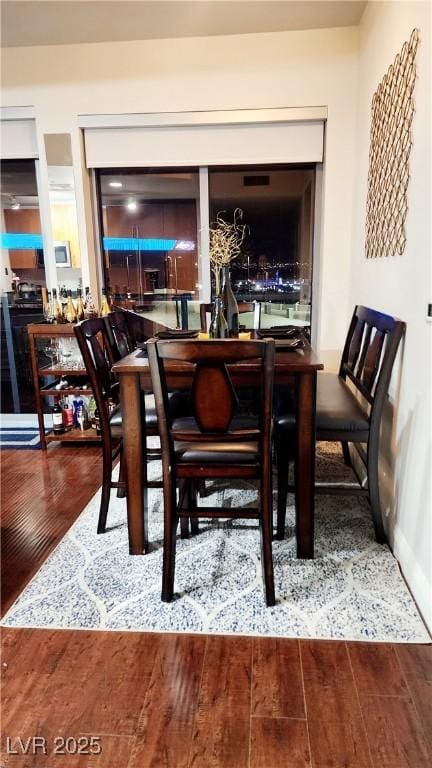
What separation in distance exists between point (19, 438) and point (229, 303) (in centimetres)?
219

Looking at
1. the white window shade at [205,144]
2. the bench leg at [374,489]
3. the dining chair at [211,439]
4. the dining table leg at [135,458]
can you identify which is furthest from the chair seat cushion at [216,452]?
the white window shade at [205,144]

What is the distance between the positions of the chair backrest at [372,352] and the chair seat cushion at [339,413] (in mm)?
71

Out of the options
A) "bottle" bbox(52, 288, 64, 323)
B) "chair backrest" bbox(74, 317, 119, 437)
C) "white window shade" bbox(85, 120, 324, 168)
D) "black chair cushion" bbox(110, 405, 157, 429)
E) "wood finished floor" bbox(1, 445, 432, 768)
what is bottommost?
"wood finished floor" bbox(1, 445, 432, 768)

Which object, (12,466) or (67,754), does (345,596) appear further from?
(12,466)

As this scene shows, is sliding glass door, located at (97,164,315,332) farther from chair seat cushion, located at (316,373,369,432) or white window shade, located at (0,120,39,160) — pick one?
chair seat cushion, located at (316,373,369,432)

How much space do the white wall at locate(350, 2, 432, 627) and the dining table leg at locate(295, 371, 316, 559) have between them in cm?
39

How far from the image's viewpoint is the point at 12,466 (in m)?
Result: 3.12

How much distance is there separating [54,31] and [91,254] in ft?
4.60

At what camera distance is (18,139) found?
344 centimetres

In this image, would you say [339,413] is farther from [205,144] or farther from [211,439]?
[205,144]

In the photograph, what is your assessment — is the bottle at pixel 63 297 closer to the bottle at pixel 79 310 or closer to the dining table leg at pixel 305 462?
the bottle at pixel 79 310

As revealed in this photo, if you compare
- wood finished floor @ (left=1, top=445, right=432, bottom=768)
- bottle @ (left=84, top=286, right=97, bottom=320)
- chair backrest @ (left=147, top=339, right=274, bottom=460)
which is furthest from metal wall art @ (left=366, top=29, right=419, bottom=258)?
bottle @ (left=84, top=286, right=97, bottom=320)

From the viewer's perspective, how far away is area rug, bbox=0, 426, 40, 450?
3.49 m

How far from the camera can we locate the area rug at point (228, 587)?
5.36 feet
